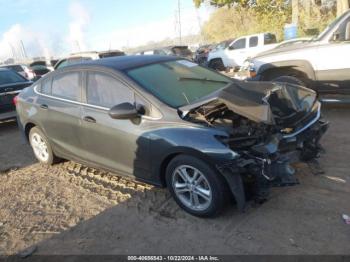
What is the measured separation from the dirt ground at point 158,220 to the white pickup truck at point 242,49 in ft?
42.9

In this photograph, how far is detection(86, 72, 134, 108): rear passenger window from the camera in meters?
4.43

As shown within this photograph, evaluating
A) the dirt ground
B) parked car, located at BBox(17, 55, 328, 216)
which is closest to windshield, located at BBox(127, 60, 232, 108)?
parked car, located at BBox(17, 55, 328, 216)

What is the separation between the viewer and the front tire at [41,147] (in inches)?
231

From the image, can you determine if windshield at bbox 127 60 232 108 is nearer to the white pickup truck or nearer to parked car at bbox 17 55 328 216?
parked car at bbox 17 55 328 216

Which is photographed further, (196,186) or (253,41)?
(253,41)

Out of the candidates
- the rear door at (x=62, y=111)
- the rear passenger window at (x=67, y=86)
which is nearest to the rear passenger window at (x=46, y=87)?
the rear door at (x=62, y=111)

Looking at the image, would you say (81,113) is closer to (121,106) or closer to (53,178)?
(121,106)

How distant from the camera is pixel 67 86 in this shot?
5.27 m

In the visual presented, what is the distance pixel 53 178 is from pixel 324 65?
5.21m

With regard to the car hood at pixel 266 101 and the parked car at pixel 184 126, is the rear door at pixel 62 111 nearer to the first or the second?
the parked car at pixel 184 126

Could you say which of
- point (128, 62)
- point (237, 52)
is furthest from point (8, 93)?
point (237, 52)

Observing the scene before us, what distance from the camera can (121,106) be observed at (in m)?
4.16

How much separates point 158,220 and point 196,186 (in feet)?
1.93

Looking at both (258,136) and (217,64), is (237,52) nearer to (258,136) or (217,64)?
(217,64)
